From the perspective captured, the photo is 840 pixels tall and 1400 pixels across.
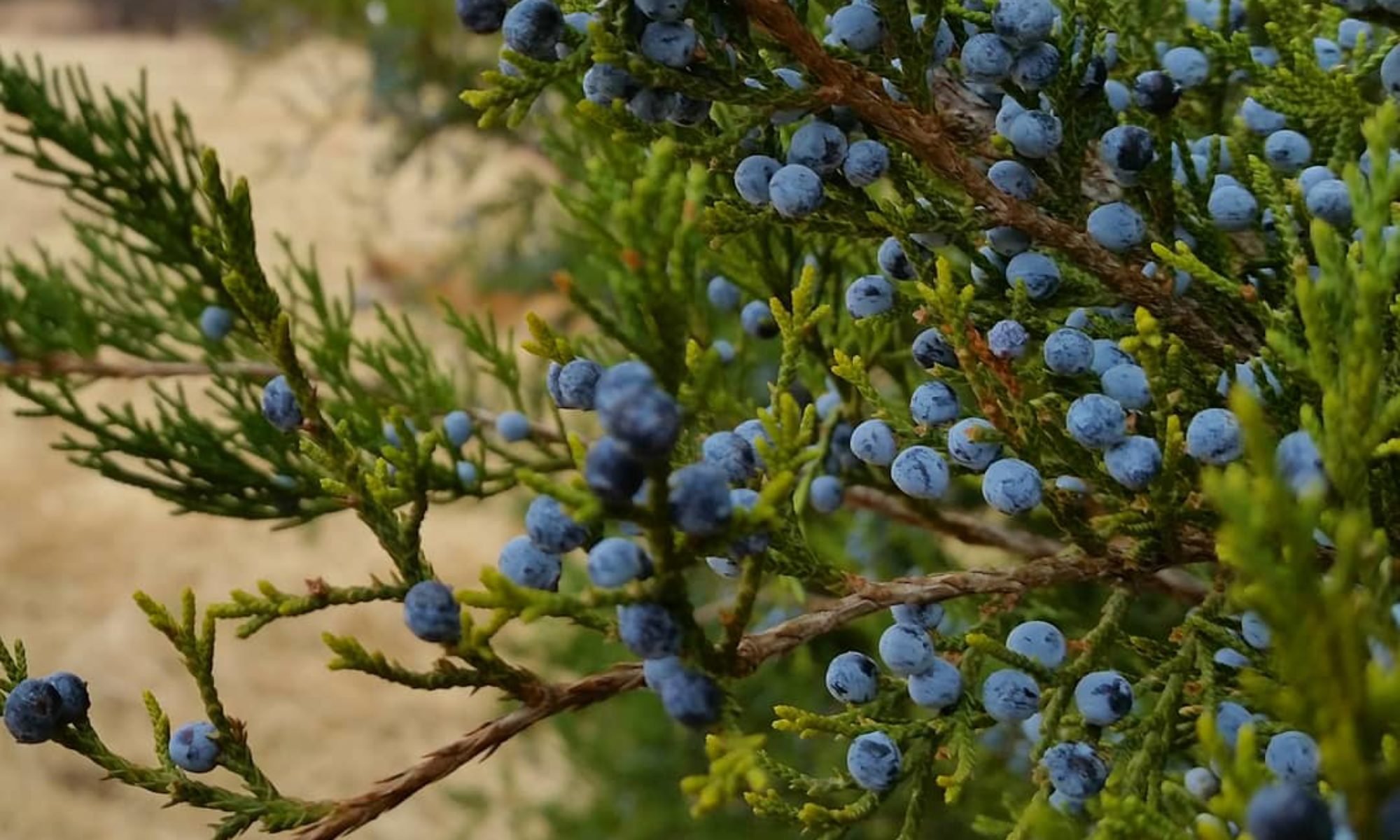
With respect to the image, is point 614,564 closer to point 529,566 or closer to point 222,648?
point 529,566

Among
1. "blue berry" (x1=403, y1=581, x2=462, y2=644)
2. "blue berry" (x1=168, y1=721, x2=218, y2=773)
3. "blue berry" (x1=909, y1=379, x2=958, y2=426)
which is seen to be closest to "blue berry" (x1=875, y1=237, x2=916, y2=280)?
"blue berry" (x1=909, y1=379, x2=958, y2=426)

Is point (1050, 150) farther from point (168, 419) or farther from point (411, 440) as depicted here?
point (168, 419)

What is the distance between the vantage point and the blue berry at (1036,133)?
28.3 inches

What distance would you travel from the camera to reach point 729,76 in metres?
0.70

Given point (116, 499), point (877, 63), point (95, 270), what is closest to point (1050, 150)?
point (877, 63)

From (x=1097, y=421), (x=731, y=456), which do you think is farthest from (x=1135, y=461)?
(x=731, y=456)

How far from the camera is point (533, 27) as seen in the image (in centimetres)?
66

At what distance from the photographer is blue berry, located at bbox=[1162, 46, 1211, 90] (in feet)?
2.93

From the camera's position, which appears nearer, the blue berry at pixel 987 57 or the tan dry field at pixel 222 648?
the blue berry at pixel 987 57

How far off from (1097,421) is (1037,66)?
0.78 feet

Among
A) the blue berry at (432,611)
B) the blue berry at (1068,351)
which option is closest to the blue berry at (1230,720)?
the blue berry at (1068,351)

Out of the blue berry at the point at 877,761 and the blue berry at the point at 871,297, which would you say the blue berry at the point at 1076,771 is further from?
the blue berry at the point at 871,297

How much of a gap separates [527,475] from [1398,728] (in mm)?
420

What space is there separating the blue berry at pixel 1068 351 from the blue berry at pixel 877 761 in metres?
0.25
